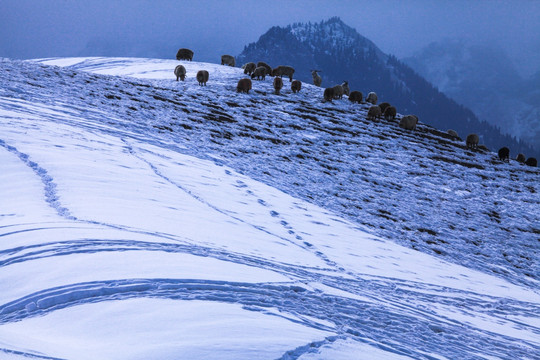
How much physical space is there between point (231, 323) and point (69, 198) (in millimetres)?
5135

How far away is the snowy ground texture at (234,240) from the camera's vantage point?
12.3 ft

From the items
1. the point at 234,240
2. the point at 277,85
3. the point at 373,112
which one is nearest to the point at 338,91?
the point at 373,112

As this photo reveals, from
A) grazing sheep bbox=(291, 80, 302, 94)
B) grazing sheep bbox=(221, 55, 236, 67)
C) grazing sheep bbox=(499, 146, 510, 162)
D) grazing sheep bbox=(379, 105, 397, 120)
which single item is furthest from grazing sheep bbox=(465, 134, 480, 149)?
grazing sheep bbox=(221, 55, 236, 67)

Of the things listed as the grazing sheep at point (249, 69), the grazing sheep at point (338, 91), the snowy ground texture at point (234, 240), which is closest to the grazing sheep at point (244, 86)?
the grazing sheep at point (249, 69)

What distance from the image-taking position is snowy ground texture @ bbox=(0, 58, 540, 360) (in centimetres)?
375

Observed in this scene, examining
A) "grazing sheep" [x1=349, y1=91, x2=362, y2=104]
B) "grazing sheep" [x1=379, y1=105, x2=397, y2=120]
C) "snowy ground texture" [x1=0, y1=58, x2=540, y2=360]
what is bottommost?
"snowy ground texture" [x1=0, y1=58, x2=540, y2=360]

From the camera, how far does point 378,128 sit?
29.5m

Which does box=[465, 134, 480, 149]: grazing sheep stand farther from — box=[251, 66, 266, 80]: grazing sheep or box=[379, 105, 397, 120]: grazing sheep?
box=[251, 66, 266, 80]: grazing sheep

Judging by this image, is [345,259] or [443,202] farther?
[443,202]

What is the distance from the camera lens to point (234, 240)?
751 cm

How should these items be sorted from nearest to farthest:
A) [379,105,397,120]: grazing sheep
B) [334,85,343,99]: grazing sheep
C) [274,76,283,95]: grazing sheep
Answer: [274,76,283,95]: grazing sheep < [379,105,397,120]: grazing sheep < [334,85,343,99]: grazing sheep

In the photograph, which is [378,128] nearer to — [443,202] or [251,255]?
[443,202]

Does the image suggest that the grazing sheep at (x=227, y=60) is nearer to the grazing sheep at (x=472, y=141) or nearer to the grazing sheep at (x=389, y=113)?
the grazing sheep at (x=389, y=113)

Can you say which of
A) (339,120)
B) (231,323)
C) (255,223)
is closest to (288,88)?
(339,120)
